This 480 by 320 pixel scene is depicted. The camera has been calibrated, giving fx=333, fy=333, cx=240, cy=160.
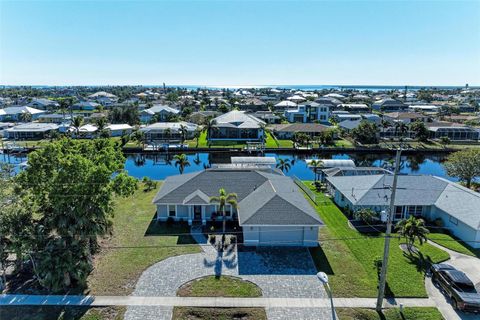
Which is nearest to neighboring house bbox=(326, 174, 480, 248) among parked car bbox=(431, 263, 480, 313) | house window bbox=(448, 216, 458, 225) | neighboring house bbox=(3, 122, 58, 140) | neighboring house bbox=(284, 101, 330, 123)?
house window bbox=(448, 216, 458, 225)

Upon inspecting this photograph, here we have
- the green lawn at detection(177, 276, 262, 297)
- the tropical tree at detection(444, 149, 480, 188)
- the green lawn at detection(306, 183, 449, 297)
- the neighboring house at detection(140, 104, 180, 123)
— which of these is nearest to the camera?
the green lawn at detection(177, 276, 262, 297)

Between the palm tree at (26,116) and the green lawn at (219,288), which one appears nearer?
the green lawn at (219,288)

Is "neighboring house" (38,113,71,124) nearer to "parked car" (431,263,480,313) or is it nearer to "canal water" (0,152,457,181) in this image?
"canal water" (0,152,457,181)

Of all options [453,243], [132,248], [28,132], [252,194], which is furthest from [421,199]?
[28,132]

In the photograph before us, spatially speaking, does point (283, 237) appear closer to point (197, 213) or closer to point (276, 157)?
point (197, 213)

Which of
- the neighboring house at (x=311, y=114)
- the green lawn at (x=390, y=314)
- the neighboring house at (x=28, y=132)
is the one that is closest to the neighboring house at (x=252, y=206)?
the green lawn at (x=390, y=314)

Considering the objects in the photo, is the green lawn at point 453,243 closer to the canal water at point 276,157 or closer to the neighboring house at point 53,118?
the canal water at point 276,157

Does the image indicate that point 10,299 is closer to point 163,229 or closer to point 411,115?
point 163,229
